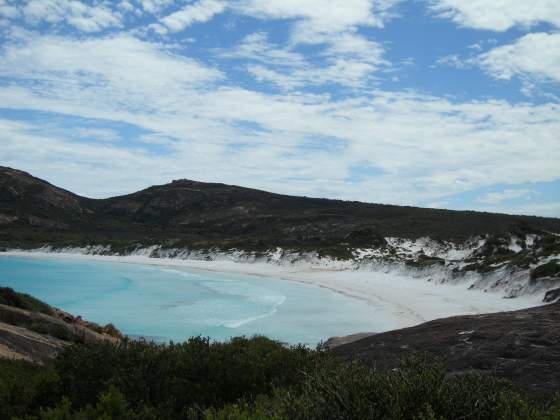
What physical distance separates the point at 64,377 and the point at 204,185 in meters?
117

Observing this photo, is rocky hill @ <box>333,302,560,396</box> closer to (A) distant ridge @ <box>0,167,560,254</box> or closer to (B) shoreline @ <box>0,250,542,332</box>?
(B) shoreline @ <box>0,250,542,332</box>

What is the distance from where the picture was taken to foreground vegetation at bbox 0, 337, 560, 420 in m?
3.46

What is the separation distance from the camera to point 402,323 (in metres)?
17.3

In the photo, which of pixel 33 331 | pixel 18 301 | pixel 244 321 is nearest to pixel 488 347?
pixel 33 331

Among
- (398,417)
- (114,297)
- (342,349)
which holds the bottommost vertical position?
(114,297)

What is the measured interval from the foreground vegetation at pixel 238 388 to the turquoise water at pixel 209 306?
29.9 feet

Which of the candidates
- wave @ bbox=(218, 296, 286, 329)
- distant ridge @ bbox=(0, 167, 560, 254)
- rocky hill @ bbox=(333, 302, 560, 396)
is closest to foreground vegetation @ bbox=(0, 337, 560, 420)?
rocky hill @ bbox=(333, 302, 560, 396)

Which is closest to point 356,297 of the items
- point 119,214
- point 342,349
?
point 342,349

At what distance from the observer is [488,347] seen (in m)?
7.14

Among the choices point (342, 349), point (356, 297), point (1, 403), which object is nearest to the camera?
point (1, 403)

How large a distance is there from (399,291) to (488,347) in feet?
62.7

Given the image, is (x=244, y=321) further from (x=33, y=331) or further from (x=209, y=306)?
(x=33, y=331)

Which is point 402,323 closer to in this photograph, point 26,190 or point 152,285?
point 152,285

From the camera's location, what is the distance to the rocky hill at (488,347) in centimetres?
617
